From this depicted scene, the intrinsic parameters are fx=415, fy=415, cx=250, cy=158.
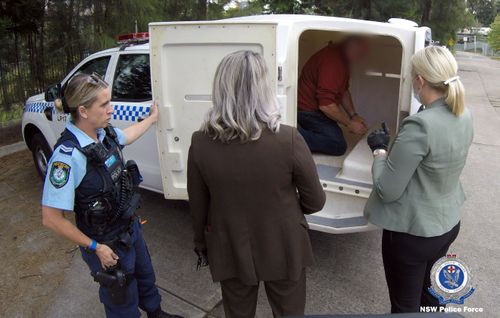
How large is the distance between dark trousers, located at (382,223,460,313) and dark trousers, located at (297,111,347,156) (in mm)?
1737

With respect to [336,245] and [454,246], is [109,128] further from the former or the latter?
[454,246]

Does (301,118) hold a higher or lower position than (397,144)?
lower

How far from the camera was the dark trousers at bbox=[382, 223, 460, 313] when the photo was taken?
215 centimetres

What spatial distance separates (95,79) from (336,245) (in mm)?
2636

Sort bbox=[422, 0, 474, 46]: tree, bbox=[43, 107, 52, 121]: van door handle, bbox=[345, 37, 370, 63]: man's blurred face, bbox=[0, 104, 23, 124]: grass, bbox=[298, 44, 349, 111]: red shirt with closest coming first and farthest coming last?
1. bbox=[345, 37, 370, 63]: man's blurred face
2. bbox=[298, 44, 349, 111]: red shirt
3. bbox=[43, 107, 52, 121]: van door handle
4. bbox=[0, 104, 23, 124]: grass
5. bbox=[422, 0, 474, 46]: tree

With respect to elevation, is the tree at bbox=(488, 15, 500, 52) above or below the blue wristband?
above

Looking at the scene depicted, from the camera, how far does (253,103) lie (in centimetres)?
164

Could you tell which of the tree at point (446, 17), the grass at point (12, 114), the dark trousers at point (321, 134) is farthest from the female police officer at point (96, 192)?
the tree at point (446, 17)

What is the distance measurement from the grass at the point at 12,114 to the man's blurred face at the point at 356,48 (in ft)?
23.0

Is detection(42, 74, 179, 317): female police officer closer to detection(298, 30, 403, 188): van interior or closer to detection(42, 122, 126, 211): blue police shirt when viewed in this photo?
detection(42, 122, 126, 211): blue police shirt

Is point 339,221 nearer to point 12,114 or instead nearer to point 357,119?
point 357,119

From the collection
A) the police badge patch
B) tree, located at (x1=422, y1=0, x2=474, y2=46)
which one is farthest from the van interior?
tree, located at (x1=422, y1=0, x2=474, y2=46)

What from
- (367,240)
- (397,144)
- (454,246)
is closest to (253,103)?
(397,144)

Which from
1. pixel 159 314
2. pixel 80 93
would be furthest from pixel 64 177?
pixel 159 314
